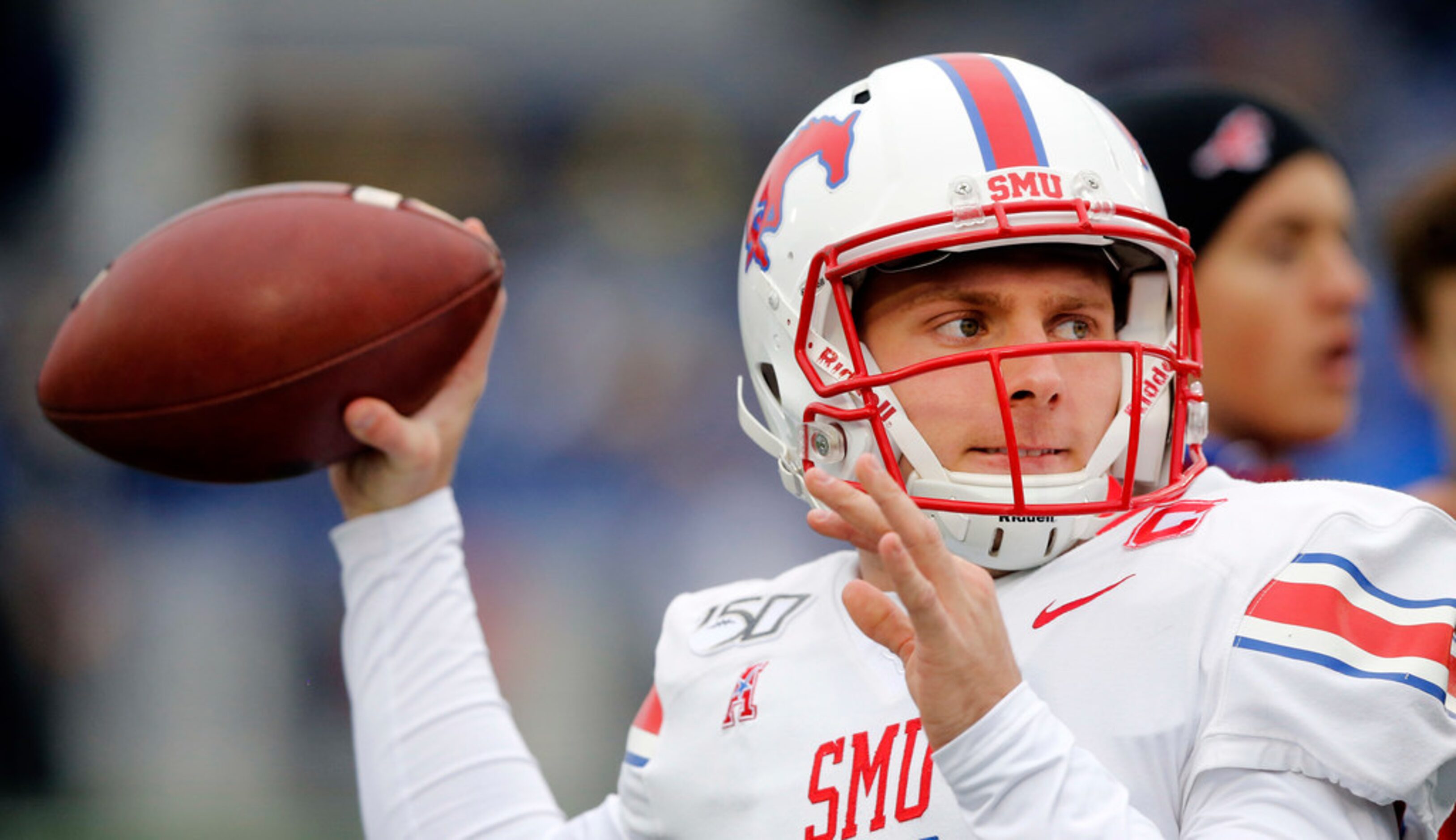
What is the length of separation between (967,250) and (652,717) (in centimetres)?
62

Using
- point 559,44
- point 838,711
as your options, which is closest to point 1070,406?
point 838,711

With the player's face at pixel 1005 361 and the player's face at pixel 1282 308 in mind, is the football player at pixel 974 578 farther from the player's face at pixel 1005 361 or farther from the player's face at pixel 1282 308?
the player's face at pixel 1282 308

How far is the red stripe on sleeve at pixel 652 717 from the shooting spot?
1.66m

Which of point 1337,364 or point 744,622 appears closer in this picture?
point 744,622

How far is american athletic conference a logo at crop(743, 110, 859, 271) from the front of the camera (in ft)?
5.31

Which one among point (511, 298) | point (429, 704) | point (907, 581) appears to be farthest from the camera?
point (511, 298)

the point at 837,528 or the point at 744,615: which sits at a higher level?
the point at 837,528

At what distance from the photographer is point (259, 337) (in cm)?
171

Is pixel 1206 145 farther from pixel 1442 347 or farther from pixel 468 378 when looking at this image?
pixel 468 378

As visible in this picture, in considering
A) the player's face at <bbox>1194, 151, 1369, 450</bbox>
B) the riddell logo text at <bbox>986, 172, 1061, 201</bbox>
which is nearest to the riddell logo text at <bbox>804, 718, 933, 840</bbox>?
the riddell logo text at <bbox>986, 172, 1061, 201</bbox>

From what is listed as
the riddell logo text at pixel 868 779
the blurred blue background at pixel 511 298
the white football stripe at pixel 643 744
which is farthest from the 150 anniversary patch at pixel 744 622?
the blurred blue background at pixel 511 298

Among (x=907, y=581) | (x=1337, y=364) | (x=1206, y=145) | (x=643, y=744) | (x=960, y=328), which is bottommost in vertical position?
(x=643, y=744)

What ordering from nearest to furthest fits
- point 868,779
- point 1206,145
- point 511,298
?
point 868,779 < point 1206,145 < point 511,298

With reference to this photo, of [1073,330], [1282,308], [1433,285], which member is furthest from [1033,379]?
[1433,285]
